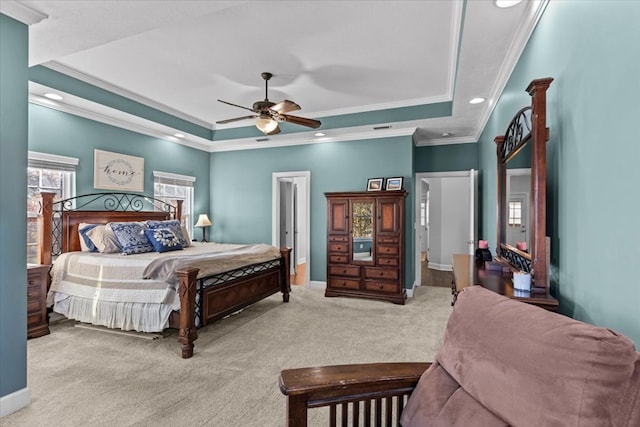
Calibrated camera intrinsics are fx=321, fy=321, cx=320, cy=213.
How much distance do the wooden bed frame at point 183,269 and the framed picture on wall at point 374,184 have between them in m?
1.68

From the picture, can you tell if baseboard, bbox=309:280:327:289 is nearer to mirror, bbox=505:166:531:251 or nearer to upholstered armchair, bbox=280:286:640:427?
mirror, bbox=505:166:531:251

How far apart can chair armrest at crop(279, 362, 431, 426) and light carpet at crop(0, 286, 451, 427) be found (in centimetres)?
111

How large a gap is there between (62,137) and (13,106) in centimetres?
222

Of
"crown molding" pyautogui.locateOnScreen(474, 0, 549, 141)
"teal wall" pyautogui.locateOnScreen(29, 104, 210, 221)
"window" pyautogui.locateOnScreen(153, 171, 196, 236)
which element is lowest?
"window" pyautogui.locateOnScreen(153, 171, 196, 236)

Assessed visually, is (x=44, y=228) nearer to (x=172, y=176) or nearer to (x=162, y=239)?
(x=162, y=239)

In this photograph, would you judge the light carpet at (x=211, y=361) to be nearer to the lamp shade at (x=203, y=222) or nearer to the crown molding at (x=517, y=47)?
the lamp shade at (x=203, y=222)

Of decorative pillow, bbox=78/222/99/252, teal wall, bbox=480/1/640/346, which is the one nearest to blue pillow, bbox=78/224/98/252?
decorative pillow, bbox=78/222/99/252

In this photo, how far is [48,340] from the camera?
3189 millimetres

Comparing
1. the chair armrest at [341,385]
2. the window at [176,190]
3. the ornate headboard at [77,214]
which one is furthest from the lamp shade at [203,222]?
the chair armrest at [341,385]

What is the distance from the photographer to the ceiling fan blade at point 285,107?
325 cm

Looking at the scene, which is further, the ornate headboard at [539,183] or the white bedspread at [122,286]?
the white bedspread at [122,286]

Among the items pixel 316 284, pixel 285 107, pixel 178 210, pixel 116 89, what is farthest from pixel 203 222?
pixel 285 107

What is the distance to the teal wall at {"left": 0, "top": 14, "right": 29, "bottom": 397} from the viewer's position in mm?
2010

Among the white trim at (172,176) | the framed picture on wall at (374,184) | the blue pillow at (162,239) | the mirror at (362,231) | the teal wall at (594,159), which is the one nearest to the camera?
the teal wall at (594,159)
